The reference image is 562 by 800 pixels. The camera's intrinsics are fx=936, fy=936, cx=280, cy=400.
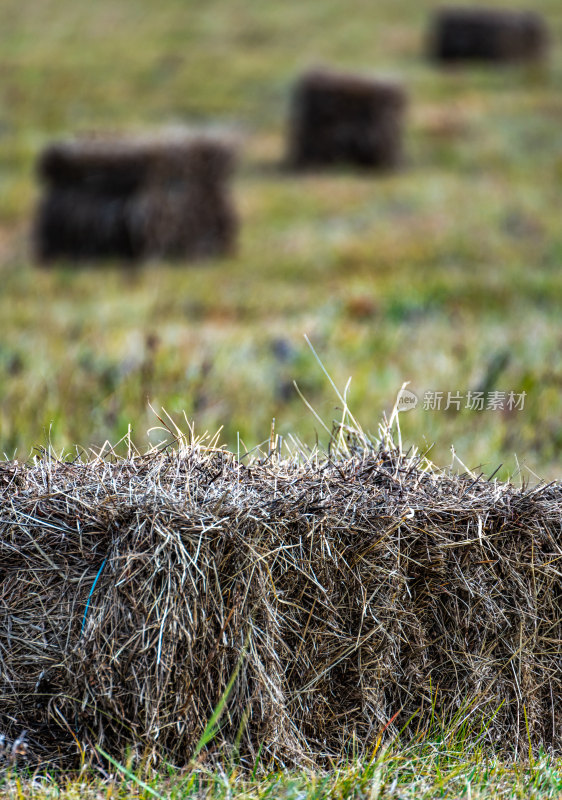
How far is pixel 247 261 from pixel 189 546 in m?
6.85

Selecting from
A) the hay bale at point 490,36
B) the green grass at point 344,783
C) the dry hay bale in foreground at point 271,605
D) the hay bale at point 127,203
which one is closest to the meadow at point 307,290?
the green grass at point 344,783

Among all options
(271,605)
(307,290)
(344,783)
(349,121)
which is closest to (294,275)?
(307,290)

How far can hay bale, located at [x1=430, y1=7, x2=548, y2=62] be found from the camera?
18.0 m

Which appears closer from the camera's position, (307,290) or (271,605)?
(271,605)

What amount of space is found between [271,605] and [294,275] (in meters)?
6.05

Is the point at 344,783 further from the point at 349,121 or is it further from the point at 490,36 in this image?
the point at 490,36

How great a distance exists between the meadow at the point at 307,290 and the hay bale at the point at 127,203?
372 mm

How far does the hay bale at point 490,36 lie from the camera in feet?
59.2

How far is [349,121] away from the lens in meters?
12.4

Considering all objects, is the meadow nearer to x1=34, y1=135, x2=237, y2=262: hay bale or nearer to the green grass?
the green grass

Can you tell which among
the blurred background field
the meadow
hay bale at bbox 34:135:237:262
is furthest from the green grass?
hay bale at bbox 34:135:237:262

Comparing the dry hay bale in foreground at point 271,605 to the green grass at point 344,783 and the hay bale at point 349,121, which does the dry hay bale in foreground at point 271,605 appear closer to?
the green grass at point 344,783

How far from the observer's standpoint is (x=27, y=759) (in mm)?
1596

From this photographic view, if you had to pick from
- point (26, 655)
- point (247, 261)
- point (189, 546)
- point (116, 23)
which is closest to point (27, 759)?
point (26, 655)
